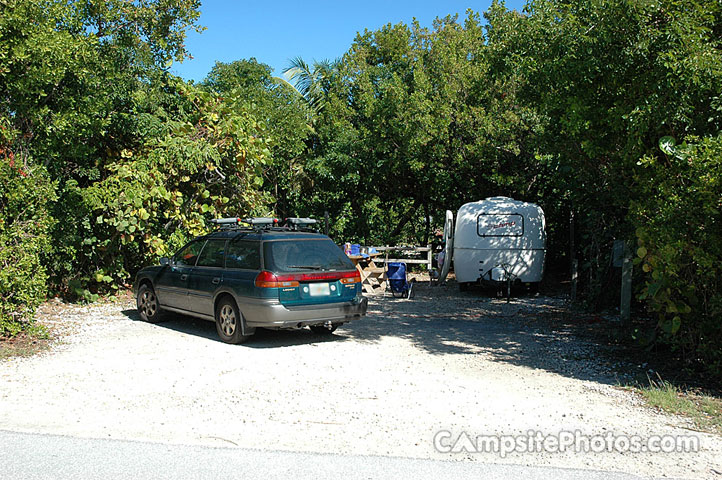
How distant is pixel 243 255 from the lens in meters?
9.21

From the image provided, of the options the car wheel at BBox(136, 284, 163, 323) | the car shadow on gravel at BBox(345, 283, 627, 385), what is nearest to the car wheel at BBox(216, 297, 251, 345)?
the car shadow on gravel at BBox(345, 283, 627, 385)

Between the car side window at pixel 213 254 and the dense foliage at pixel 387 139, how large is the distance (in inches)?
87.8

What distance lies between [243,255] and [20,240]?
307cm

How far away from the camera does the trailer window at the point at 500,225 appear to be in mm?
16109

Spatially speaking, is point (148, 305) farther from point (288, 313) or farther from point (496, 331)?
point (496, 331)

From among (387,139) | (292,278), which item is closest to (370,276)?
(387,139)

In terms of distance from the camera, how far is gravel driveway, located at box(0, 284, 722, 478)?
5.20m

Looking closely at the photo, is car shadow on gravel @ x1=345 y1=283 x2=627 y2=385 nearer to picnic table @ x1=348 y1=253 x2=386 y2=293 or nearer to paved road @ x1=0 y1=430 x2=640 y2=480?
picnic table @ x1=348 y1=253 x2=386 y2=293

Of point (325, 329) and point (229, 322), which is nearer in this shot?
point (229, 322)

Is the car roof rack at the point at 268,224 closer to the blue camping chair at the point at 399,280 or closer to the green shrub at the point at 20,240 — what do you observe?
the green shrub at the point at 20,240

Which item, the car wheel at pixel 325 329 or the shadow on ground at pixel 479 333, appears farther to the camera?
the car wheel at pixel 325 329

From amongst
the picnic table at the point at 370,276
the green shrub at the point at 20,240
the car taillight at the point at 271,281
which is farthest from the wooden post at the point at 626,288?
the green shrub at the point at 20,240

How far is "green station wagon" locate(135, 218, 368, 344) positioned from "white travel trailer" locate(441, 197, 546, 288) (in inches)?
265

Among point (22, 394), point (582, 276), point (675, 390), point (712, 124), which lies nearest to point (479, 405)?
point (675, 390)
